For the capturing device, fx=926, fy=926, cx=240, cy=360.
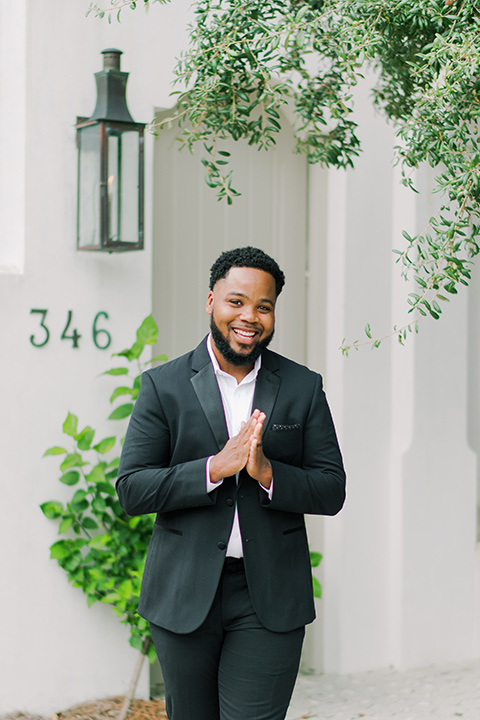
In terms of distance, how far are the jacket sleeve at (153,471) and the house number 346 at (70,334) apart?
1.54m

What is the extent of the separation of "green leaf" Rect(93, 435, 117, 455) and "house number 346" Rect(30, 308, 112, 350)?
1.39ft

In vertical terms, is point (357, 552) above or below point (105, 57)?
below

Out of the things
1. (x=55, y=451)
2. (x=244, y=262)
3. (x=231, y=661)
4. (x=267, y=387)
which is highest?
(x=244, y=262)

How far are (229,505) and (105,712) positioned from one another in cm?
204

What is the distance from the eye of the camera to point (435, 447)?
5129mm

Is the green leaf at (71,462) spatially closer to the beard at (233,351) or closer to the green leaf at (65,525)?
the green leaf at (65,525)

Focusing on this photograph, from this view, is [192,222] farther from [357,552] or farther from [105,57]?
[357,552]

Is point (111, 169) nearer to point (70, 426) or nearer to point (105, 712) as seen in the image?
point (70, 426)

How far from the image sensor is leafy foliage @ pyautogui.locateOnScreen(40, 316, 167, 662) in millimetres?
3973

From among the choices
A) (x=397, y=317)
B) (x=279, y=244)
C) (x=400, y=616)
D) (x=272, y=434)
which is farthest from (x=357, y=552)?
(x=272, y=434)

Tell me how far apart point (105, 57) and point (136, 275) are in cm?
96

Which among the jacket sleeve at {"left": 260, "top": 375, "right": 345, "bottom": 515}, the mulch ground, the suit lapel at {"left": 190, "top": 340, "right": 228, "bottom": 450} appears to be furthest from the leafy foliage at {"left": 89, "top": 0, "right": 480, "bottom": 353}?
the mulch ground

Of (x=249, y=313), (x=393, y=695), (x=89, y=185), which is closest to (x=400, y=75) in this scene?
(x=89, y=185)

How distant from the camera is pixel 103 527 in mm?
4172
